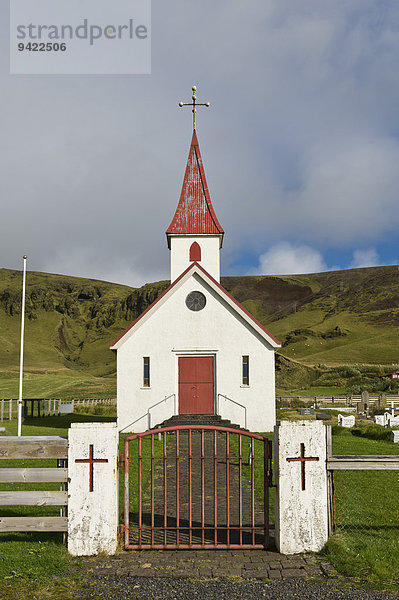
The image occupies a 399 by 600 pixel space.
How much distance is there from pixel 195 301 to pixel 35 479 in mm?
16327

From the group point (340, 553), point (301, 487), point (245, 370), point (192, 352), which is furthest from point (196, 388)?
point (340, 553)

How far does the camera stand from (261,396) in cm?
2200

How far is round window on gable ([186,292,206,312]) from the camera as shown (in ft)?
74.4

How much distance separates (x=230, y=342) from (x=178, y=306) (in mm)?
2706

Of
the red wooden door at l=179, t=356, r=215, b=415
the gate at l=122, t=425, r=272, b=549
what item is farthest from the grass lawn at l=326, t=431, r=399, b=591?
the red wooden door at l=179, t=356, r=215, b=415

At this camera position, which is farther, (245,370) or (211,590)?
(245,370)

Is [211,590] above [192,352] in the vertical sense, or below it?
below

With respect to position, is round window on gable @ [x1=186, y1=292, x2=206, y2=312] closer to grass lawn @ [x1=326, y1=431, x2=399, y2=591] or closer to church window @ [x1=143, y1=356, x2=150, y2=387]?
church window @ [x1=143, y1=356, x2=150, y2=387]

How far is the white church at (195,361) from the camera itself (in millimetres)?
21953

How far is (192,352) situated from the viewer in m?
22.3

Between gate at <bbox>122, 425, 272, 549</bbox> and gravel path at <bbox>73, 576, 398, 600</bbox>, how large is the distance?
108 cm

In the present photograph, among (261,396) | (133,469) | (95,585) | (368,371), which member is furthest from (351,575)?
(368,371)

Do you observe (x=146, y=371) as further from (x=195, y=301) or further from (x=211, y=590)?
(x=211, y=590)

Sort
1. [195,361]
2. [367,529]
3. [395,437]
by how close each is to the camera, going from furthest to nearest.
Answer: [195,361]
[395,437]
[367,529]
